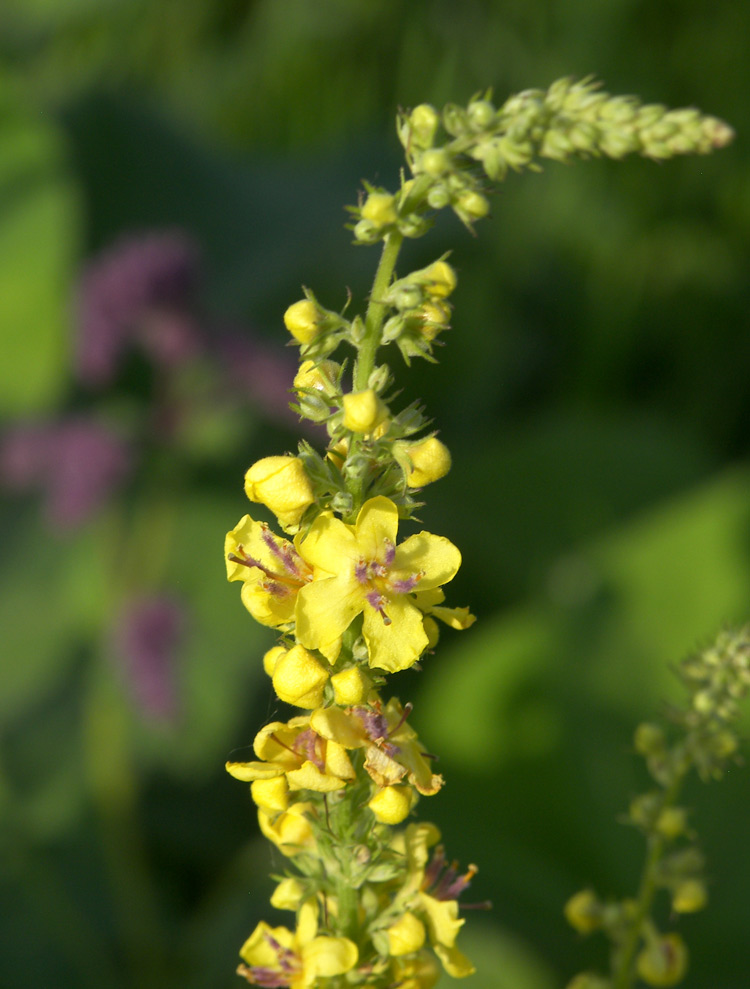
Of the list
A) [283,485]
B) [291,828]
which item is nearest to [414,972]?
[291,828]

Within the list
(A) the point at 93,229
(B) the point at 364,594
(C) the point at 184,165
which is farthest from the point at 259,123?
(B) the point at 364,594

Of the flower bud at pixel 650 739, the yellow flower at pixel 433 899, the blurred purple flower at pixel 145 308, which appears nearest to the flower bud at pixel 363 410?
the yellow flower at pixel 433 899

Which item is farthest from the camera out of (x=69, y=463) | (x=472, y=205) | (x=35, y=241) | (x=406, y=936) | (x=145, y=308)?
(x=35, y=241)

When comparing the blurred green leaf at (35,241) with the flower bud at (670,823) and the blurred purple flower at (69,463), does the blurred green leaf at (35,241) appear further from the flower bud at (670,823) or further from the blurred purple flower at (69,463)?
the flower bud at (670,823)

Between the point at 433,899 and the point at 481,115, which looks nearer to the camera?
the point at 481,115

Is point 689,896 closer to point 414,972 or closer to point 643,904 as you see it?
point 643,904

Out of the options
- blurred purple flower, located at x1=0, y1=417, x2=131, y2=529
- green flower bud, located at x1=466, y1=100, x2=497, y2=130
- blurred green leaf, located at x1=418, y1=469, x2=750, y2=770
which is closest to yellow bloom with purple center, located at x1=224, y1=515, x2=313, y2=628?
green flower bud, located at x1=466, y1=100, x2=497, y2=130
